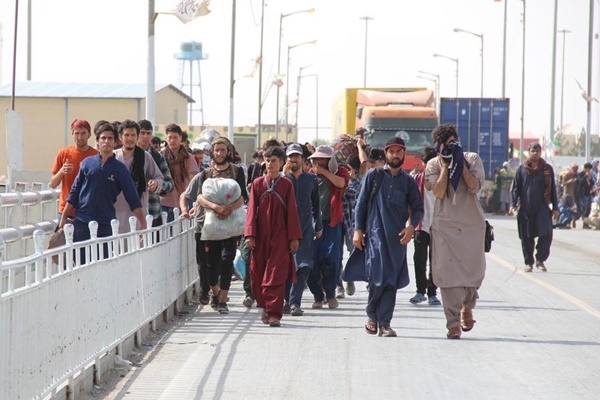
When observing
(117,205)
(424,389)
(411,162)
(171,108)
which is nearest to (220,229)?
(117,205)

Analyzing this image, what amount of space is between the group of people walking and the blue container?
27.2 m

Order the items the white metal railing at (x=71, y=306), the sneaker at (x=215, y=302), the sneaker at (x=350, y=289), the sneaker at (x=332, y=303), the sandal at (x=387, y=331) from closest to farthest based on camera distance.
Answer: the white metal railing at (x=71, y=306) → the sandal at (x=387, y=331) → the sneaker at (x=215, y=302) → the sneaker at (x=332, y=303) → the sneaker at (x=350, y=289)

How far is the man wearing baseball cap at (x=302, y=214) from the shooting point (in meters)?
13.2

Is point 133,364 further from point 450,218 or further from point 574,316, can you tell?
point 574,316

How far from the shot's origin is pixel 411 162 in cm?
3741

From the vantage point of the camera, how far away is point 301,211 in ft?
43.6

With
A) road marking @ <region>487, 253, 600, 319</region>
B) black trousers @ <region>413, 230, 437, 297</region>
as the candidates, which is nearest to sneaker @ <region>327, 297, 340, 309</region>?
black trousers @ <region>413, 230, 437, 297</region>

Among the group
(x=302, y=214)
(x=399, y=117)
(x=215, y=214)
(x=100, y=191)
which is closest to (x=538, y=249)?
(x=302, y=214)

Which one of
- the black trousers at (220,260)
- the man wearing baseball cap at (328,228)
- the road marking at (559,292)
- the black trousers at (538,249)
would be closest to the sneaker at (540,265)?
the black trousers at (538,249)

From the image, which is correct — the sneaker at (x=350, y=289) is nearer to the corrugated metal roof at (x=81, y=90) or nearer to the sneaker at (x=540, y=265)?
the sneaker at (x=540, y=265)

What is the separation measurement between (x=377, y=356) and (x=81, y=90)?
59.0 m

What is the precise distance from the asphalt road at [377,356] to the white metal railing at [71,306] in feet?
1.25

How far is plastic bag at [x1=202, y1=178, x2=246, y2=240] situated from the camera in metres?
13.2

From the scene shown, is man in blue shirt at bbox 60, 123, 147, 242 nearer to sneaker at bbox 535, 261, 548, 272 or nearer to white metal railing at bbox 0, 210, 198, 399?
white metal railing at bbox 0, 210, 198, 399
